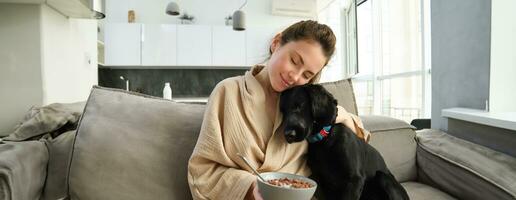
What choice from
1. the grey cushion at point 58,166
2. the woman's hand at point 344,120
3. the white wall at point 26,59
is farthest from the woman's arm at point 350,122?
the white wall at point 26,59

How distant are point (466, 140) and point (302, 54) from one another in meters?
1.09

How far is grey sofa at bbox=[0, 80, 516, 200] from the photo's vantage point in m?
0.93

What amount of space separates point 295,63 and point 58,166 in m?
0.90

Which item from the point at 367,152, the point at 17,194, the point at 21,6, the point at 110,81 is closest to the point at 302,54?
the point at 367,152

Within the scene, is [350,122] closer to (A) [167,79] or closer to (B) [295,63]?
(B) [295,63]

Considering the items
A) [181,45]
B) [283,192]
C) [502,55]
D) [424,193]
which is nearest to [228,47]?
[181,45]

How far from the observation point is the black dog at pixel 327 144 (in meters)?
0.84

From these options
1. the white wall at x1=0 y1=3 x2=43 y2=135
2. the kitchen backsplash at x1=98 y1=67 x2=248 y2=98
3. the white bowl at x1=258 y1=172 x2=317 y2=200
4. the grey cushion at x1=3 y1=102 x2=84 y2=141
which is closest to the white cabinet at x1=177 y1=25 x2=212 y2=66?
the kitchen backsplash at x1=98 y1=67 x2=248 y2=98

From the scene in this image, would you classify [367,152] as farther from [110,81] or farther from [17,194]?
[110,81]

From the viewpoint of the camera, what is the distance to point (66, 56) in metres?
1.61

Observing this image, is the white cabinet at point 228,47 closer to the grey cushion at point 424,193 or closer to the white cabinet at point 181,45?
the white cabinet at point 181,45

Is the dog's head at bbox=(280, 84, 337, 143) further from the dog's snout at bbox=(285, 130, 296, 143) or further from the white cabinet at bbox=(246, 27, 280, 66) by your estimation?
the white cabinet at bbox=(246, 27, 280, 66)

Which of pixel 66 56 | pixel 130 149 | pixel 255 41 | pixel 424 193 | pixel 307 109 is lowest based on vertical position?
pixel 424 193

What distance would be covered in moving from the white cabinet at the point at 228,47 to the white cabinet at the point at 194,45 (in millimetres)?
92
